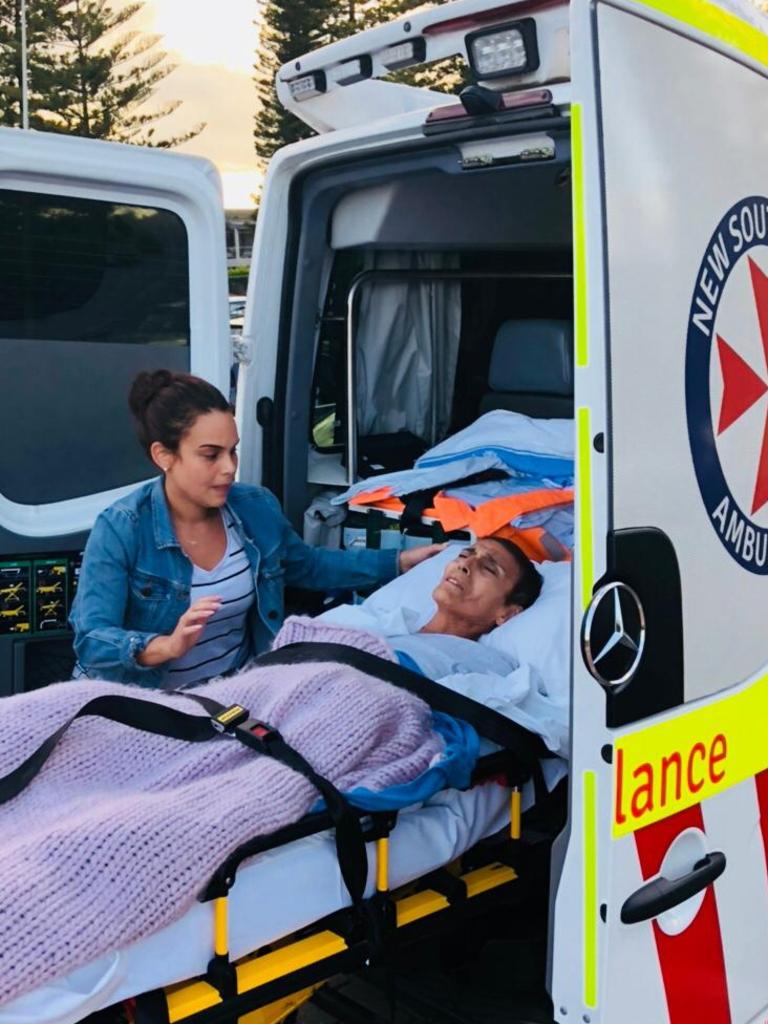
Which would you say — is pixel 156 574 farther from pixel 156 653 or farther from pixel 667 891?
pixel 667 891

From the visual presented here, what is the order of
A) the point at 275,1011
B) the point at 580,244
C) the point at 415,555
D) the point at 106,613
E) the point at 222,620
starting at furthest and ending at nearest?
1. the point at 415,555
2. the point at 222,620
3. the point at 106,613
4. the point at 275,1011
5. the point at 580,244

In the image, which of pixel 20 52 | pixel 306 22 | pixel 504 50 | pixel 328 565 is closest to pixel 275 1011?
pixel 328 565

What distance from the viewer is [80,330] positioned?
11.2 feet

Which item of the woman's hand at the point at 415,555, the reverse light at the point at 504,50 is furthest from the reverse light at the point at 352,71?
the woman's hand at the point at 415,555

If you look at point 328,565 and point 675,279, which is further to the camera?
point 328,565

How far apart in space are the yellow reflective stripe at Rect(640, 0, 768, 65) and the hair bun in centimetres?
174

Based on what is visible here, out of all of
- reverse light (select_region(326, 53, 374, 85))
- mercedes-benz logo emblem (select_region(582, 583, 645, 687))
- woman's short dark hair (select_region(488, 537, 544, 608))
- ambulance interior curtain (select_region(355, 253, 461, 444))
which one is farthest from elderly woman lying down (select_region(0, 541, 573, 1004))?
ambulance interior curtain (select_region(355, 253, 461, 444))

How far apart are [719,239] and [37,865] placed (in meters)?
1.51

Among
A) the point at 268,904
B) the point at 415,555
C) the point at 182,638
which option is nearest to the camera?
the point at 268,904

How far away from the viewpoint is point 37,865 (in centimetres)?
179

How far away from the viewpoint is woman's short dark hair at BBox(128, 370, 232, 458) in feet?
10.7

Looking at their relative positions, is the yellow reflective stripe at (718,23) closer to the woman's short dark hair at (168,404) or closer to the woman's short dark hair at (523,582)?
the woman's short dark hair at (523,582)

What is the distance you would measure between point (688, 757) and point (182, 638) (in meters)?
1.25

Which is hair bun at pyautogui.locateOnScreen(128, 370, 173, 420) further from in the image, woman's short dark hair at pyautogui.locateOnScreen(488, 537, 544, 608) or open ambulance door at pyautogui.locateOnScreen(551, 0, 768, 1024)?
open ambulance door at pyautogui.locateOnScreen(551, 0, 768, 1024)
